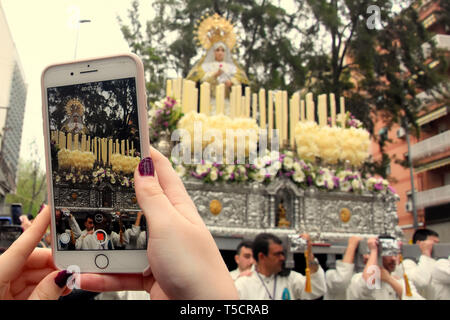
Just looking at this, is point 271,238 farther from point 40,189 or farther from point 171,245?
point 171,245

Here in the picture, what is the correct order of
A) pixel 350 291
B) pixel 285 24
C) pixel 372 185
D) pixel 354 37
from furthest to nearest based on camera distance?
pixel 285 24, pixel 354 37, pixel 372 185, pixel 350 291

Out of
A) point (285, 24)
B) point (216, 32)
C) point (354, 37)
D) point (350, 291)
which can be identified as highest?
point (285, 24)

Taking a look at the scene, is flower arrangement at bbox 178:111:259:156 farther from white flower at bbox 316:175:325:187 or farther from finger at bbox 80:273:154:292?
finger at bbox 80:273:154:292

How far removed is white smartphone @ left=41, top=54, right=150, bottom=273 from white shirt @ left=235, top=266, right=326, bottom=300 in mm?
1835

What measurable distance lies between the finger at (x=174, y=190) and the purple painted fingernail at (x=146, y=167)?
0.07 ft

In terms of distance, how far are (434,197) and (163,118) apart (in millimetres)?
2173

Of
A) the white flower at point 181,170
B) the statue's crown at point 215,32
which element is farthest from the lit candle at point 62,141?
the statue's crown at point 215,32

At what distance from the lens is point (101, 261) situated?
2.36ft

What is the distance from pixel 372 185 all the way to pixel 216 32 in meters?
2.80

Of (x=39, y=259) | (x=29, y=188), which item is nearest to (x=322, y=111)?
(x=29, y=188)

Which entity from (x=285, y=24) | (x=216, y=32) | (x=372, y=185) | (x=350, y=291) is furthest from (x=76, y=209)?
(x=285, y=24)

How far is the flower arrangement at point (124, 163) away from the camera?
683 millimetres

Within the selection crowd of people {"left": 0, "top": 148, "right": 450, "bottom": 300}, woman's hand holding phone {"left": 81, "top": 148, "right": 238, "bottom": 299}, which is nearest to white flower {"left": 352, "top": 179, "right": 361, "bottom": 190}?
crowd of people {"left": 0, "top": 148, "right": 450, "bottom": 300}

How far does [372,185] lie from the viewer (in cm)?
432
